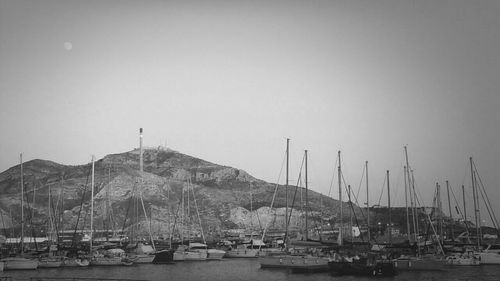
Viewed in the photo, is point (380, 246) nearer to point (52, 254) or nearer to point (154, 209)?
point (52, 254)

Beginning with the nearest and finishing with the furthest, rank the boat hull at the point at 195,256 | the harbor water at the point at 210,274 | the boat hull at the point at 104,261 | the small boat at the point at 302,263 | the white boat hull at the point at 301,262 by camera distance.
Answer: the harbor water at the point at 210,274 → the small boat at the point at 302,263 → the white boat hull at the point at 301,262 → the boat hull at the point at 104,261 → the boat hull at the point at 195,256

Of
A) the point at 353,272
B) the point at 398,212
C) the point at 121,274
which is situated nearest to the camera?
the point at 353,272

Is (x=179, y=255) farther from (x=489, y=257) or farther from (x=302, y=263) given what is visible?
(x=489, y=257)

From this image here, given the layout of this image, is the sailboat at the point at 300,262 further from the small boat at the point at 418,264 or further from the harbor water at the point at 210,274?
the small boat at the point at 418,264

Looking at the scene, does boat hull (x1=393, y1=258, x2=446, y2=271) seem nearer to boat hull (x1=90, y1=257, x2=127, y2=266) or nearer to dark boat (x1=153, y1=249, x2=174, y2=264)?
dark boat (x1=153, y1=249, x2=174, y2=264)

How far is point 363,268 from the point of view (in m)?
44.2

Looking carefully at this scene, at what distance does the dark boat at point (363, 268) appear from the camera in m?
43.8

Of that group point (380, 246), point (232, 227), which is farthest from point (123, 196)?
point (380, 246)

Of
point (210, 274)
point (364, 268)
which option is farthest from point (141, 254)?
point (364, 268)

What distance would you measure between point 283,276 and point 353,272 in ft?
20.0

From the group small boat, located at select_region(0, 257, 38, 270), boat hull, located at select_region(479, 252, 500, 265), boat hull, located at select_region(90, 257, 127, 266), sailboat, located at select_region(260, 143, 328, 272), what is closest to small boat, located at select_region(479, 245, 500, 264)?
boat hull, located at select_region(479, 252, 500, 265)

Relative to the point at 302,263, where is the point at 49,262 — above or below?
below

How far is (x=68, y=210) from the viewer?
598 feet

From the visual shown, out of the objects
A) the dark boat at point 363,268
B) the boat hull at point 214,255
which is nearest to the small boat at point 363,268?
the dark boat at point 363,268
